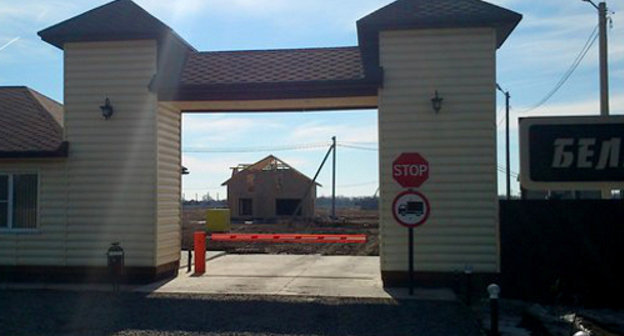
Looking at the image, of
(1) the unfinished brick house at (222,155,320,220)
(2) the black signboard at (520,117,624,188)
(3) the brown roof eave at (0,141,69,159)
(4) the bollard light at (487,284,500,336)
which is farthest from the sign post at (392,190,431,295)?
(1) the unfinished brick house at (222,155,320,220)

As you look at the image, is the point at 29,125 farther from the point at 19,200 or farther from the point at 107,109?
the point at 107,109

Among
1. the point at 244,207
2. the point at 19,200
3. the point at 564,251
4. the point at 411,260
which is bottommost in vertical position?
the point at 411,260

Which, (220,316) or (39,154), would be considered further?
(39,154)

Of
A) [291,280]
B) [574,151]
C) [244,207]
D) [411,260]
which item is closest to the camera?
[574,151]

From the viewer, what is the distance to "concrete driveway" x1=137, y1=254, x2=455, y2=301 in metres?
12.4

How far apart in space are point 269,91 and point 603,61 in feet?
29.9

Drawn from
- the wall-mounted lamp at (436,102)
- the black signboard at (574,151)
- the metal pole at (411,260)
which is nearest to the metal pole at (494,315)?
the metal pole at (411,260)

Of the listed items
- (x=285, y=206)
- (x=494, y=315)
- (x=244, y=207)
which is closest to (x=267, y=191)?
(x=285, y=206)

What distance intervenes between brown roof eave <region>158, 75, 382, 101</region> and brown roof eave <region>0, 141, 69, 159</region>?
7.77 feet

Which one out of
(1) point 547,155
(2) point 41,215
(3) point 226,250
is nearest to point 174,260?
(2) point 41,215

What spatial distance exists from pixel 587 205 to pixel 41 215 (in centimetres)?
1116

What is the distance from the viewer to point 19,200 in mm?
14273

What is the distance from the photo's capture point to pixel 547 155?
13.4ft

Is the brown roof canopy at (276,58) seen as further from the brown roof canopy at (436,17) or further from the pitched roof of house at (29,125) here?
the pitched roof of house at (29,125)
